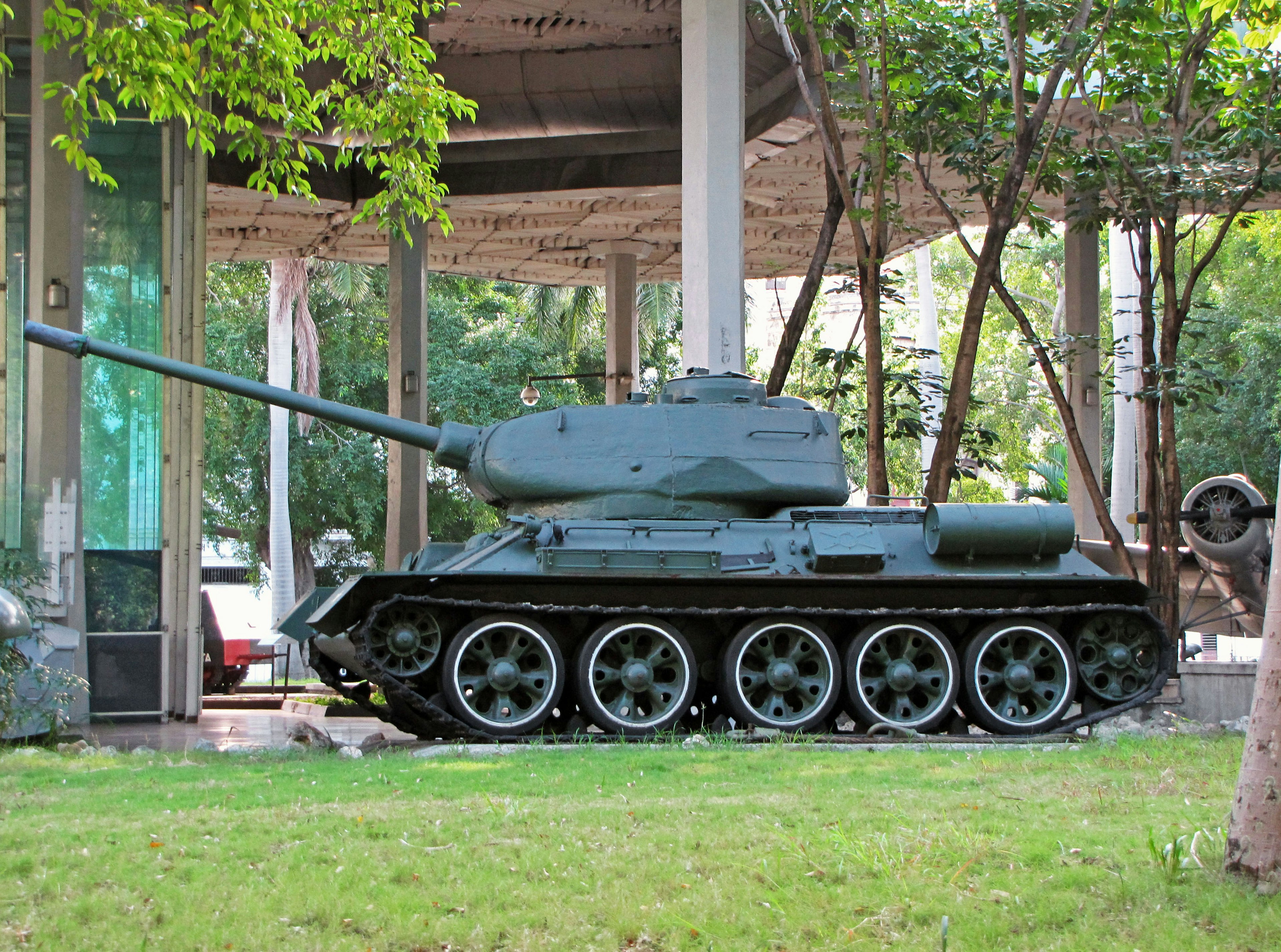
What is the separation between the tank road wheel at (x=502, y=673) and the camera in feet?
33.8

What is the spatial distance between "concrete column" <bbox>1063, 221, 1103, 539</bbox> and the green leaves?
1202cm

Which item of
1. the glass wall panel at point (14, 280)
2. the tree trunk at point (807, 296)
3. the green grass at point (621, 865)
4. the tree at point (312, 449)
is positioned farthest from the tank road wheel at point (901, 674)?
the tree at point (312, 449)

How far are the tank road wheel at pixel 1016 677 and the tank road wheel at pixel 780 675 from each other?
112 cm

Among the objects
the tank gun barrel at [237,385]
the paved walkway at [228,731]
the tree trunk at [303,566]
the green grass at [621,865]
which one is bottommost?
the paved walkway at [228,731]

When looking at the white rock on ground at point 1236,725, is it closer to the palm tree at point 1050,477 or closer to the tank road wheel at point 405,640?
the palm tree at point 1050,477

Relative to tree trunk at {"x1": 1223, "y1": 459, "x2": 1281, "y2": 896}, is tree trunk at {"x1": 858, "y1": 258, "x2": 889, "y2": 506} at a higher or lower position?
higher

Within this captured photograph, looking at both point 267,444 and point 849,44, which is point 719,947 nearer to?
point 849,44

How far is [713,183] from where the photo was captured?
13.6 m

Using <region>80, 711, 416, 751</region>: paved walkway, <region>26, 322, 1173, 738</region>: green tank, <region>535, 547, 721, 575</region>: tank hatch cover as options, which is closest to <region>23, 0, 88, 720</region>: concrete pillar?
<region>80, 711, 416, 751</region>: paved walkway

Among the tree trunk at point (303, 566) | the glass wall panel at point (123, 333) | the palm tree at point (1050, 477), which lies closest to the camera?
the glass wall panel at point (123, 333)

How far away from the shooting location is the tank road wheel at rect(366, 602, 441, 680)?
10.3 m

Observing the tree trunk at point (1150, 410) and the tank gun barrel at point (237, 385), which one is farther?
the tree trunk at point (1150, 410)

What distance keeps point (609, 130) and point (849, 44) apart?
4.41 metres

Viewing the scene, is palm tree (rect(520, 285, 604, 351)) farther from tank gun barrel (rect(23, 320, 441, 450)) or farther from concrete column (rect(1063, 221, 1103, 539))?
tank gun barrel (rect(23, 320, 441, 450))
